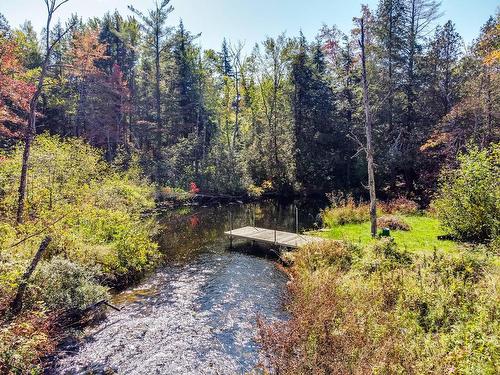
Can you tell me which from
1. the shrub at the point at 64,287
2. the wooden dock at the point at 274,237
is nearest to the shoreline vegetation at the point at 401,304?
the wooden dock at the point at 274,237

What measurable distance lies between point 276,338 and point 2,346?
507 cm

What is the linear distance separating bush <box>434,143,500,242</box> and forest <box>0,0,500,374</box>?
0.06m

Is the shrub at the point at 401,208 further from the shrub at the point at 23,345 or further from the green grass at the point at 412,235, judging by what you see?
the shrub at the point at 23,345

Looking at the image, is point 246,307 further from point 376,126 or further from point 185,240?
point 376,126

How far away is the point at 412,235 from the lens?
13516 mm

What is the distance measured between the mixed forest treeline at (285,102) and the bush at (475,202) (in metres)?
11.0

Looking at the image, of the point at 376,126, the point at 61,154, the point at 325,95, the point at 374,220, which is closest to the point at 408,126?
the point at 376,126

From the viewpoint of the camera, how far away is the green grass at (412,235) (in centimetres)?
1137

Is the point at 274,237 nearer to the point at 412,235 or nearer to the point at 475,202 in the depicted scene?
the point at 412,235

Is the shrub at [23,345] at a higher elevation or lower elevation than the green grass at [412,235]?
lower

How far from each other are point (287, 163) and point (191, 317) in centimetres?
2655

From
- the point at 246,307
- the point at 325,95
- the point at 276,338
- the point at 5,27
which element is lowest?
the point at 246,307

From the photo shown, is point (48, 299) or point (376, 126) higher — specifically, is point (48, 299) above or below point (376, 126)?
below

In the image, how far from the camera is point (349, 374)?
5074 mm
